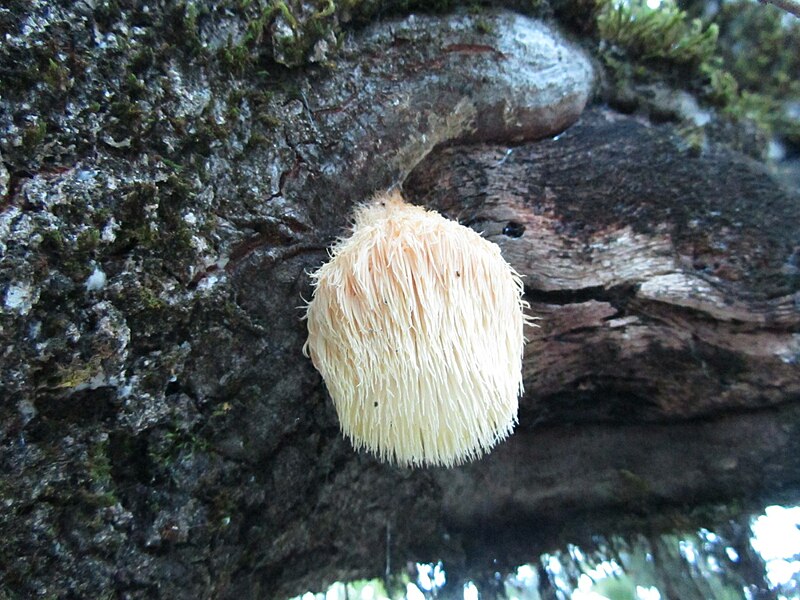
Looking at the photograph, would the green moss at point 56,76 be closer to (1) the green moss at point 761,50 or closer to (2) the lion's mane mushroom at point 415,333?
(2) the lion's mane mushroom at point 415,333

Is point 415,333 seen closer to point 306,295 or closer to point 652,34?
point 306,295

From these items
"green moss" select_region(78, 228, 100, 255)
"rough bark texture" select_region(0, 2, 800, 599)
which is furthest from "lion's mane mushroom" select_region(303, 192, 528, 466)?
"green moss" select_region(78, 228, 100, 255)

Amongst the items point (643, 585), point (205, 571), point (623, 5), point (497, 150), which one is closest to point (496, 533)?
point (643, 585)

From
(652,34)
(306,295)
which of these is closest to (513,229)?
(306,295)

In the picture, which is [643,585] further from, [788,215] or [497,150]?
[497,150]

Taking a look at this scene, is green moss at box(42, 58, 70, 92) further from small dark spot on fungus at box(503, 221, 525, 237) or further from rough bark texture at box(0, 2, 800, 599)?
small dark spot on fungus at box(503, 221, 525, 237)

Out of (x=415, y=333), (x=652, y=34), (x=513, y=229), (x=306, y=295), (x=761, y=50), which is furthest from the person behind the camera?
(x=761, y=50)

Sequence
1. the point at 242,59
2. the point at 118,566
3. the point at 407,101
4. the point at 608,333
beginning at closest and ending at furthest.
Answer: the point at 118,566 → the point at 242,59 → the point at 407,101 → the point at 608,333

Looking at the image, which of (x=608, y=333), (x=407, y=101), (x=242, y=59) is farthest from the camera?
(x=608, y=333)
